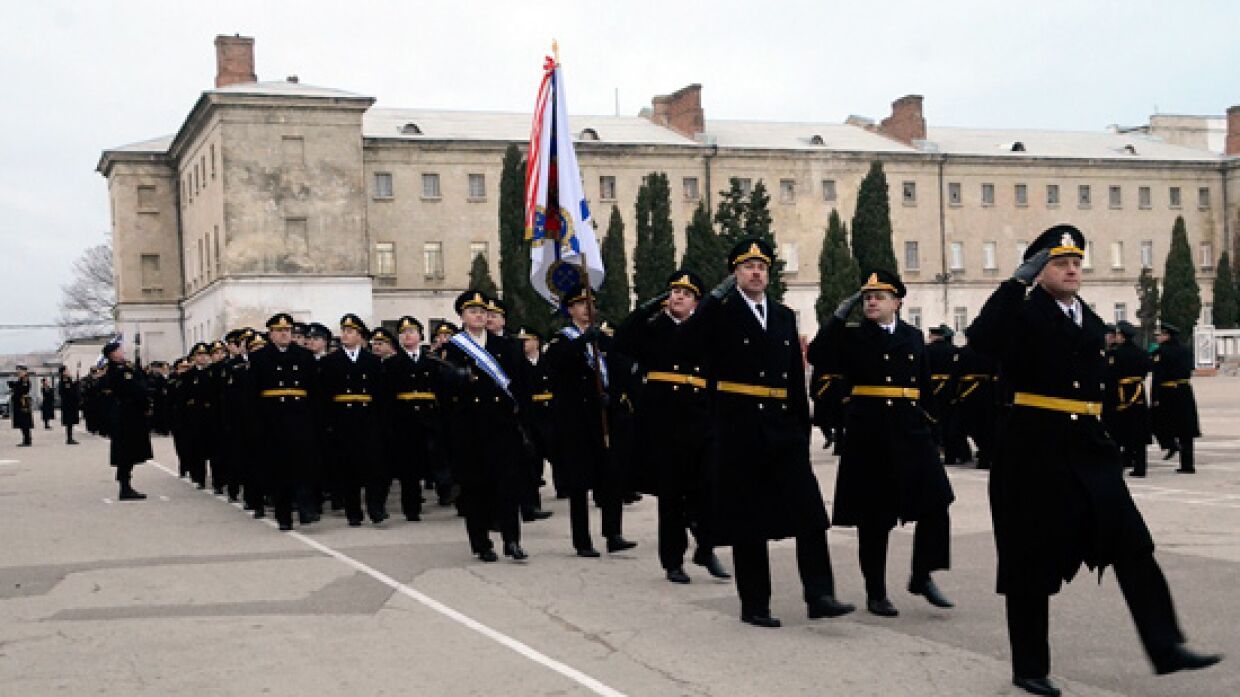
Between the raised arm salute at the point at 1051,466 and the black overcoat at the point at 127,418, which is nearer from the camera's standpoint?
the raised arm salute at the point at 1051,466

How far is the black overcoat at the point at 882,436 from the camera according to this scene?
27.2 feet

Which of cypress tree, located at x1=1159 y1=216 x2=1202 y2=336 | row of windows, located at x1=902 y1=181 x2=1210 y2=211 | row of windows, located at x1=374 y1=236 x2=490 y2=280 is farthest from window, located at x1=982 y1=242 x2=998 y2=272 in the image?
row of windows, located at x1=374 y1=236 x2=490 y2=280

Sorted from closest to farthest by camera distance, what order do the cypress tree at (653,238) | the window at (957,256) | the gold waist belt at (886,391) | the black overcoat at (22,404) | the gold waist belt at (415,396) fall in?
the gold waist belt at (886,391), the gold waist belt at (415,396), the black overcoat at (22,404), the cypress tree at (653,238), the window at (957,256)

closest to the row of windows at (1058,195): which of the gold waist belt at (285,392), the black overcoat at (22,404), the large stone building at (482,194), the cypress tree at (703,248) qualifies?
the large stone building at (482,194)

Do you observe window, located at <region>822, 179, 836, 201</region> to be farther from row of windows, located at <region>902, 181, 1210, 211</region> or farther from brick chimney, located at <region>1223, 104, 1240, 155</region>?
brick chimney, located at <region>1223, 104, 1240, 155</region>

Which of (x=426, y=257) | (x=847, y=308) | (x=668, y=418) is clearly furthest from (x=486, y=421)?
(x=426, y=257)

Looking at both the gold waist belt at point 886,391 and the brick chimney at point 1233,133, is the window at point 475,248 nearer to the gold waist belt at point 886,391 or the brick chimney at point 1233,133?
the brick chimney at point 1233,133

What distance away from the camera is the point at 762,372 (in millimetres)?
8047

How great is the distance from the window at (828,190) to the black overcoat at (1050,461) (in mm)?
68717

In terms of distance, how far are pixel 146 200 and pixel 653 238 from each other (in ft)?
95.7

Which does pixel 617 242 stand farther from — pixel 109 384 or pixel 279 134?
pixel 109 384

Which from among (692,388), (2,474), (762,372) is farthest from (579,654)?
(2,474)

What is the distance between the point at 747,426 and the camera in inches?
317

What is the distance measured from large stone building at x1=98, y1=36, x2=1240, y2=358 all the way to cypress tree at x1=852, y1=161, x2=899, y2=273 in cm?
730
